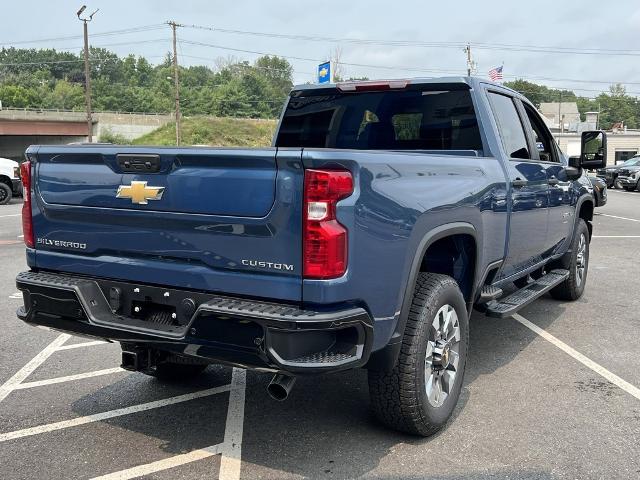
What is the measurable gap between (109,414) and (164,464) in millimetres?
811

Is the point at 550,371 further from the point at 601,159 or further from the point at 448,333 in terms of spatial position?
the point at 601,159

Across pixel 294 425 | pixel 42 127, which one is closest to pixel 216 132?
pixel 42 127

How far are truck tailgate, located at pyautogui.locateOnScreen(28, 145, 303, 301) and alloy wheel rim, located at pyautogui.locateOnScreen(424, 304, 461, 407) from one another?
112 centimetres

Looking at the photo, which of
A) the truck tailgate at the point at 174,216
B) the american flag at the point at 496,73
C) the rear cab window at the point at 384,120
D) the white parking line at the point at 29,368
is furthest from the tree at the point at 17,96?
the truck tailgate at the point at 174,216

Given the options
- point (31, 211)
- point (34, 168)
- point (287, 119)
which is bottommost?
point (31, 211)

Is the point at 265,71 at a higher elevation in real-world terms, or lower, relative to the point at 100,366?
higher

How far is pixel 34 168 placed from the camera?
3.47 metres

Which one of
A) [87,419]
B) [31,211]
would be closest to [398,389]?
[87,419]

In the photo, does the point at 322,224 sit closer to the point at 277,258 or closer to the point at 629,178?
the point at 277,258

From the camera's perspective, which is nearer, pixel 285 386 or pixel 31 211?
pixel 285 386

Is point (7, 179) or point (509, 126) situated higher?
point (509, 126)

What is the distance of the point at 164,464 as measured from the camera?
3.20 m

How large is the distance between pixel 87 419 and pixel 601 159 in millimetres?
5030

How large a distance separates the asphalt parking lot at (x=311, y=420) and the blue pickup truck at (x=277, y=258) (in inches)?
11.3
